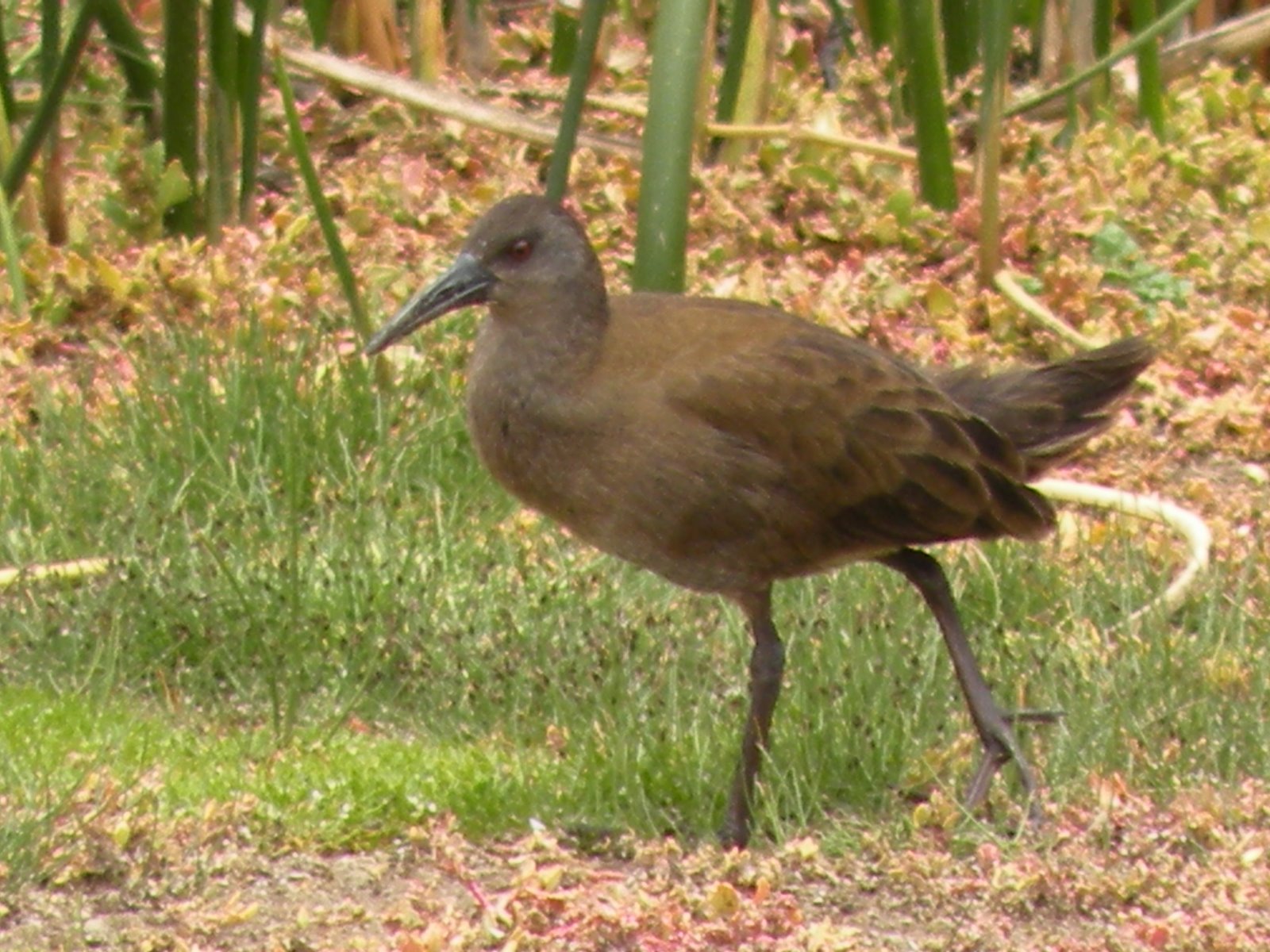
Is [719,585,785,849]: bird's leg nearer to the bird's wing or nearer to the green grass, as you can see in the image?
the green grass

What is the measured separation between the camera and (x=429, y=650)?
5.01m

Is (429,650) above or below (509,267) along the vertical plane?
below

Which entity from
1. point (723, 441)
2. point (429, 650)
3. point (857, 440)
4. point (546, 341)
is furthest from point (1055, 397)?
point (429, 650)

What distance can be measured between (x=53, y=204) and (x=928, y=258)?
2700 millimetres

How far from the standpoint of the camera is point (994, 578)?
17.4 feet

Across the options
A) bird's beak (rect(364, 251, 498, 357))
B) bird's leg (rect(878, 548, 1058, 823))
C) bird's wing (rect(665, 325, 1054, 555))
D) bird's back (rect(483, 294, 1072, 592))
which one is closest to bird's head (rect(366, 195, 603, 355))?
bird's beak (rect(364, 251, 498, 357))

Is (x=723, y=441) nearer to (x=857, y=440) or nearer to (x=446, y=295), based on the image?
(x=857, y=440)

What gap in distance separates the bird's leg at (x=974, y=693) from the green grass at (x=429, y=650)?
0.08 metres

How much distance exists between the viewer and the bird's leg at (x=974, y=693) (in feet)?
13.9

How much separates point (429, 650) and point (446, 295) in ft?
3.07

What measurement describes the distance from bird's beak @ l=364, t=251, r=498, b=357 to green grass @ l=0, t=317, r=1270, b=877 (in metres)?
0.59

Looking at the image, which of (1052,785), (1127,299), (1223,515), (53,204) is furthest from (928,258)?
(1052,785)

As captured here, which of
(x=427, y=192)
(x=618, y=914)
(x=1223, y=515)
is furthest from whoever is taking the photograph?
(x=427, y=192)

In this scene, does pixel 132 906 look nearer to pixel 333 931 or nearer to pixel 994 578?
pixel 333 931
